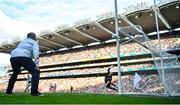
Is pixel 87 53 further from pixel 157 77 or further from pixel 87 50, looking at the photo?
pixel 157 77

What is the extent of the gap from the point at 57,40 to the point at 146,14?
21155mm

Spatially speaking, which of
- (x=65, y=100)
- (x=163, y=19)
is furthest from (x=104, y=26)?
(x=65, y=100)

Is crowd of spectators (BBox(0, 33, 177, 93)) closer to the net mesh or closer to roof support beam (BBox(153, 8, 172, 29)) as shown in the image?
roof support beam (BBox(153, 8, 172, 29))

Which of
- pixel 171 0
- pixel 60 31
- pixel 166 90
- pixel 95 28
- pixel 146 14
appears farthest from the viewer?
pixel 60 31

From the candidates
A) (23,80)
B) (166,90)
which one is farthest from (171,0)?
(23,80)

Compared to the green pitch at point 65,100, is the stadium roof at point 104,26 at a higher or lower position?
higher

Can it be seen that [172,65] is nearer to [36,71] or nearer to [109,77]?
[109,77]

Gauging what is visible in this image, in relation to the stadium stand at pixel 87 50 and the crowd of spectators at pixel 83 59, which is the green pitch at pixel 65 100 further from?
the crowd of spectators at pixel 83 59

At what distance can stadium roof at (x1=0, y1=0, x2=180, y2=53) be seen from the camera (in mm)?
39294

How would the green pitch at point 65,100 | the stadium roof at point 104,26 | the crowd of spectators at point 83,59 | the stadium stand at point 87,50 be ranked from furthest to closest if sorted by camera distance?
the crowd of spectators at point 83,59, the stadium stand at point 87,50, the stadium roof at point 104,26, the green pitch at point 65,100

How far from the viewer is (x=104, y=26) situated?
47.0m

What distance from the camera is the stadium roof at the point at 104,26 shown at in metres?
39.3

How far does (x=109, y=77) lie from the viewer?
17219 millimetres

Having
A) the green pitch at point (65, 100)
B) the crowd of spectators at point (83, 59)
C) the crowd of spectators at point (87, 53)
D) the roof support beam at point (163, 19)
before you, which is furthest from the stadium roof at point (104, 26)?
the green pitch at point (65, 100)
